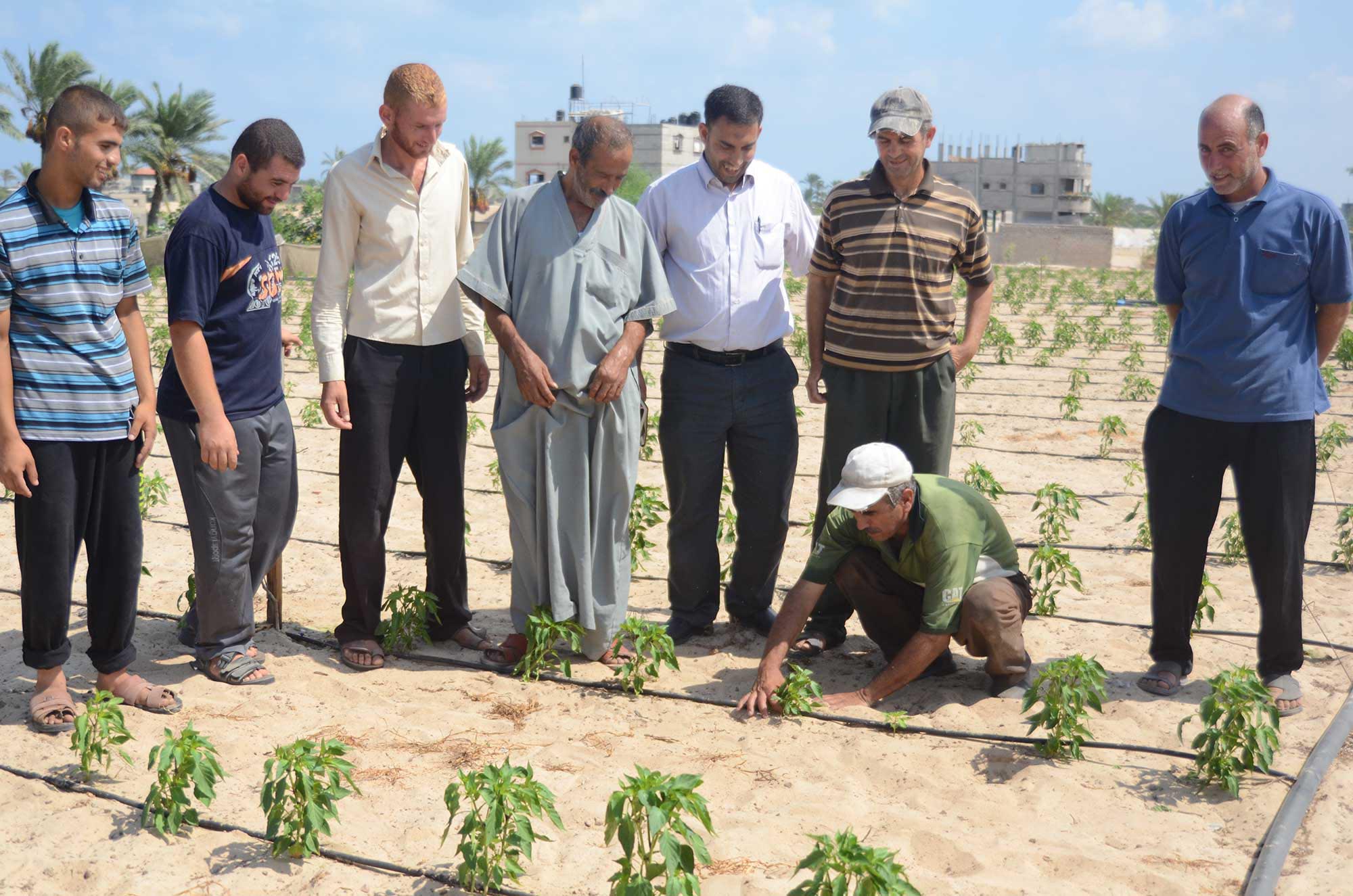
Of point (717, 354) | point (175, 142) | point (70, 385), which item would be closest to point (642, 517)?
point (717, 354)

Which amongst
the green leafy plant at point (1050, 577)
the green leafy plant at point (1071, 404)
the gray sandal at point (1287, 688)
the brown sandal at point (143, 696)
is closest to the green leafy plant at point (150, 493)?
the brown sandal at point (143, 696)

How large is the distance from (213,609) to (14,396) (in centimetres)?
89

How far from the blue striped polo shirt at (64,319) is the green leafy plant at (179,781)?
2.99 ft

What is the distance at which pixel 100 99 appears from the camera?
316 cm

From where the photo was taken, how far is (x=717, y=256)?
4047 mm

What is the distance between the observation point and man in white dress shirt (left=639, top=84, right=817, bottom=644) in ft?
13.3

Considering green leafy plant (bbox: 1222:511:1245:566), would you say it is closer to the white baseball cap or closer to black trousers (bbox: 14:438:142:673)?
the white baseball cap

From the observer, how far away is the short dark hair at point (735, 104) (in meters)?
3.85

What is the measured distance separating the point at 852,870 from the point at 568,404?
186 centimetres

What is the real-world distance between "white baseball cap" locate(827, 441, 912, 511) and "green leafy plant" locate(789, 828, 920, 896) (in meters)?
1.23

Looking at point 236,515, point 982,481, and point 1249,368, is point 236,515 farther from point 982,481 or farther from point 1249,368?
point 982,481

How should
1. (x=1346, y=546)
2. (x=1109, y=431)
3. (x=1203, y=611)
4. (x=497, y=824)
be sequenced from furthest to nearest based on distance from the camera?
(x=1109, y=431) < (x=1346, y=546) < (x=1203, y=611) < (x=497, y=824)

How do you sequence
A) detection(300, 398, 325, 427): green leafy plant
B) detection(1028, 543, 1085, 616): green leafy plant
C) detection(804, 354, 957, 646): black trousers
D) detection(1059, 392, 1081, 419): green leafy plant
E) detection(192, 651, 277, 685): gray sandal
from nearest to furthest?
detection(192, 651, 277, 685): gray sandal, detection(804, 354, 957, 646): black trousers, detection(1028, 543, 1085, 616): green leafy plant, detection(300, 398, 325, 427): green leafy plant, detection(1059, 392, 1081, 419): green leafy plant

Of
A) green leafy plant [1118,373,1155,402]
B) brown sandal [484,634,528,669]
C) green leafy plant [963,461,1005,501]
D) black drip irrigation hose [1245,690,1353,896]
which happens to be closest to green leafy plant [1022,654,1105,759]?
black drip irrigation hose [1245,690,1353,896]
